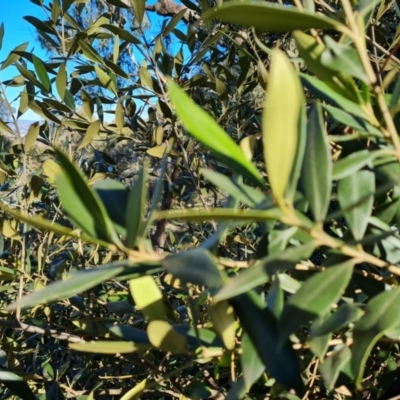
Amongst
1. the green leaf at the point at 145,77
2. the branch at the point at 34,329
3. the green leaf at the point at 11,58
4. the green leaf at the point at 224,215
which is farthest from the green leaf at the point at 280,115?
the green leaf at the point at 11,58

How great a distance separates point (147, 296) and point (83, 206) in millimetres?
104

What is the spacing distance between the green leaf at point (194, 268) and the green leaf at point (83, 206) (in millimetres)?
55

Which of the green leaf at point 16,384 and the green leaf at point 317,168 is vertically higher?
the green leaf at point 317,168

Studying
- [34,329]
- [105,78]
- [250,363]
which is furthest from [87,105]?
[250,363]

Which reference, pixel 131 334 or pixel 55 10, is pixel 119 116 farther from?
pixel 131 334

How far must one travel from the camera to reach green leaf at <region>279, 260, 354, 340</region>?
32 centimetres

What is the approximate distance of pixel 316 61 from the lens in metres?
0.37

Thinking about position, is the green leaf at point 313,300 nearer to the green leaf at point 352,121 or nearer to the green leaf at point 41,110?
the green leaf at point 352,121

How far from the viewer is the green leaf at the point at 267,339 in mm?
357

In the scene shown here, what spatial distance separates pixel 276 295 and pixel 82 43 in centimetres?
81

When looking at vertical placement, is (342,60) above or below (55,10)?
below

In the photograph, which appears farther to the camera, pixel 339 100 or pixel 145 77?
pixel 145 77

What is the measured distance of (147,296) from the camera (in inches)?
16.1

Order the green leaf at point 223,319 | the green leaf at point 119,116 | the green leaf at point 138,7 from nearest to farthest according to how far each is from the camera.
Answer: the green leaf at point 223,319 → the green leaf at point 138,7 → the green leaf at point 119,116
